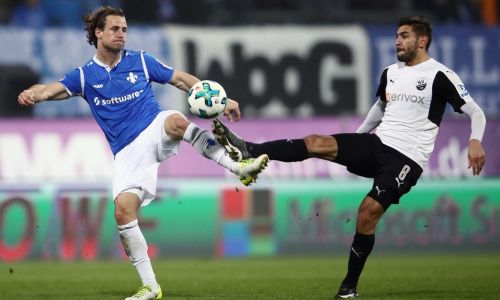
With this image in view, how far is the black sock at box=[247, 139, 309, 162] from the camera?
9508 millimetres

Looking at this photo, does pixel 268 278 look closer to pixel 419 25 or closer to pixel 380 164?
pixel 380 164

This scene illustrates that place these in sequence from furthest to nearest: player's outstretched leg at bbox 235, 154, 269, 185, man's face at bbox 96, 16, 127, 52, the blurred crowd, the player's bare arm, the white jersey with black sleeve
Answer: the blurred crowd
the white jersey with black sleeve
man's face at bbox 96, 16, 127, 52
the player's bare arm
player's outstretched leg at bbox 235, 154, 269, 185

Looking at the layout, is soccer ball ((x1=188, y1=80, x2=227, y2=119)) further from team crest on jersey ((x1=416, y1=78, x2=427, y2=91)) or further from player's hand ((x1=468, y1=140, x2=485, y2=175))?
player's hand ((x1=468, y1=140, x2=485, y2=175))

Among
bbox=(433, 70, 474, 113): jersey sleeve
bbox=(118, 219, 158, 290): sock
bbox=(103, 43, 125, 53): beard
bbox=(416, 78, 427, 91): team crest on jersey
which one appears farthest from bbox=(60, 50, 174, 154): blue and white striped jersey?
bbox=(433, 70, 474, 113): jersey sleeve

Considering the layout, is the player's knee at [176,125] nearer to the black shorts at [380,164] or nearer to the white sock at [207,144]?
the white sock at [207,144]

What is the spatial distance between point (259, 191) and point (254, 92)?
222cm

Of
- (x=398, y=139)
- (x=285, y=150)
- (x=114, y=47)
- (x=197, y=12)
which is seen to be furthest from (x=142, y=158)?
→ (x=197, y=12)

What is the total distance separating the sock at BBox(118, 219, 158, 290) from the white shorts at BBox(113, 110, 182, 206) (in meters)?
0.28

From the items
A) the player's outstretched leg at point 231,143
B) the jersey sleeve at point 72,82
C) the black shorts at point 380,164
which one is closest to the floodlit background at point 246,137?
the black shorts at point 380,164

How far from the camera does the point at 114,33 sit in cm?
966

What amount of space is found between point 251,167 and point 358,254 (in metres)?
1.44

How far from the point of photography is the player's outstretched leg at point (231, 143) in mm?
9203

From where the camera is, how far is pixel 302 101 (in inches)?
728

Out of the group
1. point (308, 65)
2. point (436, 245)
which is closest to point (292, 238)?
point (436, 245)
